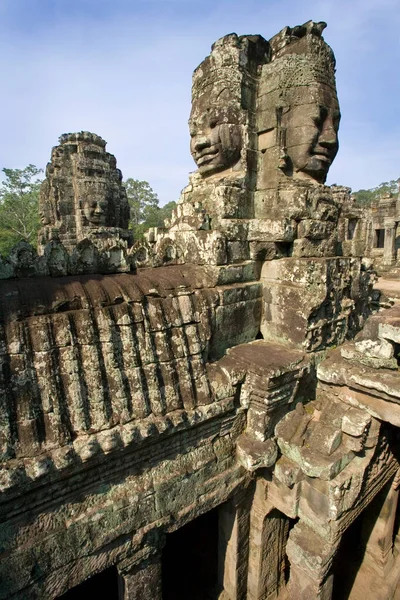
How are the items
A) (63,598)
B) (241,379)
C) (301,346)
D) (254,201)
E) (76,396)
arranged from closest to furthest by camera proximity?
(76,396) < (241,379) < (301,346) < (254,201) < (63,598)

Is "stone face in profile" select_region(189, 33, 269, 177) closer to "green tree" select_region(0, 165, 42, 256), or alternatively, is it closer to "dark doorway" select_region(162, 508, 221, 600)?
"dark doorway" select_region(162, 508, 221, 600)

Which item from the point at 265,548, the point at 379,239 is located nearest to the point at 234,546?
the point at 265,548

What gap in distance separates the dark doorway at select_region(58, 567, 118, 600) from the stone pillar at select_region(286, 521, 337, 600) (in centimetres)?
298

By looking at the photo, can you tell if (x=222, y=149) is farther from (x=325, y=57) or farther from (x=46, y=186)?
(x=46, y=186)

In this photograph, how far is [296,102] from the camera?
13.8ft

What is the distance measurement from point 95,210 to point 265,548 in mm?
9786

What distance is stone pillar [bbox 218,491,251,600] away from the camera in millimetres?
4277

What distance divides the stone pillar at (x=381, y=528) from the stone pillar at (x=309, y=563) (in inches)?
57.2

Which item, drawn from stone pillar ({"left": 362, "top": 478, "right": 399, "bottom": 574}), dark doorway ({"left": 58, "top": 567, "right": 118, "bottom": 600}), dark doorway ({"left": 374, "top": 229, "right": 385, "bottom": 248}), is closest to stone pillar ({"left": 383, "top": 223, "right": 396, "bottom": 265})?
dark doorway ({"left": 374, "top": 229, "right": 385, "bottom": 248})

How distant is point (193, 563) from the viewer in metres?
5.69

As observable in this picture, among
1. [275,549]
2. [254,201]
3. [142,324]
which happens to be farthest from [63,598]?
[254,201]

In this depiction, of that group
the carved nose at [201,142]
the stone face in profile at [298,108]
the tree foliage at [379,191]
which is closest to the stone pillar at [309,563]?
the stone face in profile at [298,108]

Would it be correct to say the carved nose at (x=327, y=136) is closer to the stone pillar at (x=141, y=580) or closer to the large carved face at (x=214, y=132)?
the large carved face at (x=214, y=132)

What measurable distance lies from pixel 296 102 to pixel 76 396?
427cm
